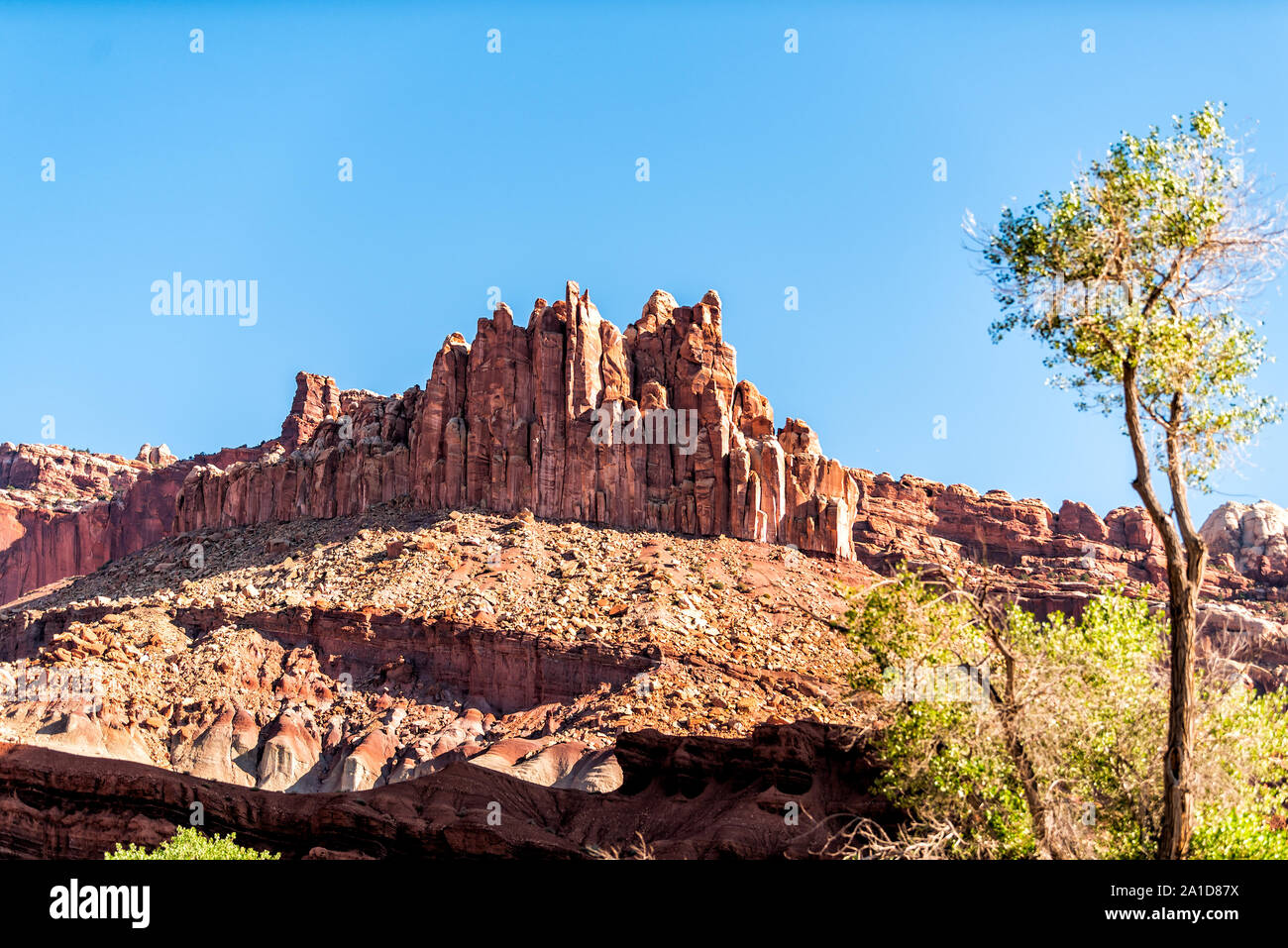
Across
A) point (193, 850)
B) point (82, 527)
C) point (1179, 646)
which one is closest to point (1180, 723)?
point (1179, 646)

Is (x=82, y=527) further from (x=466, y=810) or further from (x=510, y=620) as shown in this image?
(x=466, y=810)

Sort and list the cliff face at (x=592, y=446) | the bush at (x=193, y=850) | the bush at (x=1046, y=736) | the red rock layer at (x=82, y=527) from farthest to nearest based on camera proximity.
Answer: the red rock layer at (x=82, y=527), the cliff face at (x=592, y=446), the bush at (x=193, y=850), the bush at (x=1046, y=736)

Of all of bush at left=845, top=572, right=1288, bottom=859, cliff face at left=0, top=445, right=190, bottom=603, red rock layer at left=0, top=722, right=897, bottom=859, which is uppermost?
cliff face at left=0, top=445, right=190, bottom=603

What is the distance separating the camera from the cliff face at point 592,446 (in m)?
100

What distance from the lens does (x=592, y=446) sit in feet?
332

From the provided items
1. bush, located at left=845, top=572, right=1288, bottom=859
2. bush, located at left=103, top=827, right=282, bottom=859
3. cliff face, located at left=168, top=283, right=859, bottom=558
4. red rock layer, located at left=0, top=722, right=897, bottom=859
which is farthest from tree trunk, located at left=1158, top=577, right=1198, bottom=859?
cliff face, located at left=168, top=283, right=859, bottom=558

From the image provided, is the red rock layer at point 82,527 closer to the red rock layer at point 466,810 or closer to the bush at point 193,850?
the red rock layer at point 466,810

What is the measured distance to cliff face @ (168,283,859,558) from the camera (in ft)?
328

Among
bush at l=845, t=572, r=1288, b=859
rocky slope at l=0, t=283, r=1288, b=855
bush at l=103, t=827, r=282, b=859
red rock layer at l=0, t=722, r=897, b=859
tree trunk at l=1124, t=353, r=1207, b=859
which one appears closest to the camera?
tree trunk at l=1124, t=353, r=1207, b=859

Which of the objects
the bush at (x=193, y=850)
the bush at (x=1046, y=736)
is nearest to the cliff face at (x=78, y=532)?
the bush at (x=193, y=850)

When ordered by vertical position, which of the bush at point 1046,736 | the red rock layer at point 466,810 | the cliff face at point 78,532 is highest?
the cliff face at point 78,532

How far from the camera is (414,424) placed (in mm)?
109938

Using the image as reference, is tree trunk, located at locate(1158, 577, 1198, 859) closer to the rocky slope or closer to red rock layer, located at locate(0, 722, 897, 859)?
red rock layer, located at locate(0, 722, 897, 859)
